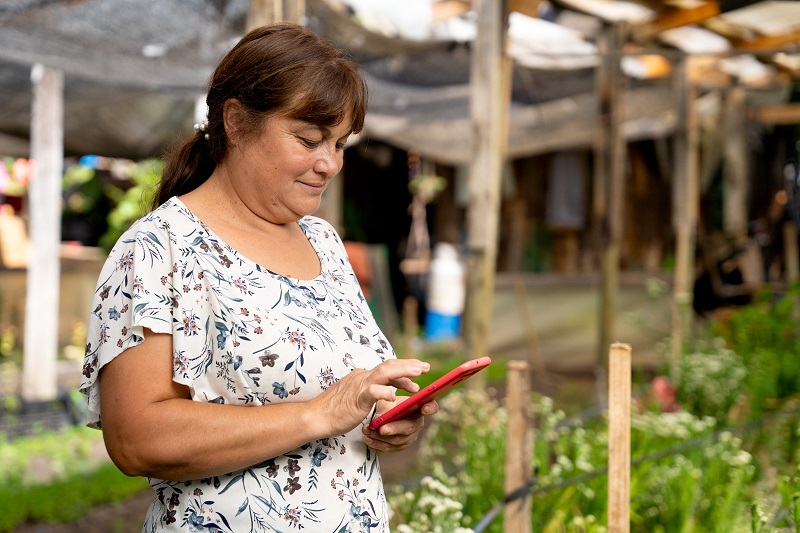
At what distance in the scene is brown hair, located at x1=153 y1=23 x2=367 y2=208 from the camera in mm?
1469

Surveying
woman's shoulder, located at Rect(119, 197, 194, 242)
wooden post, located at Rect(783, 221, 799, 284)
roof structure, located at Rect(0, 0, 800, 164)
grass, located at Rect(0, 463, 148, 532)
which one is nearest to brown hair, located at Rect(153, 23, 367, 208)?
woman's shoulder, located at Rect(119, 197, 194, 242)

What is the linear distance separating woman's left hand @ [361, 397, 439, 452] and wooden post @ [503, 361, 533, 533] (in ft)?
3.46

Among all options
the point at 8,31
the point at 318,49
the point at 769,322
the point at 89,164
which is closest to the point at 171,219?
the point at 318,49

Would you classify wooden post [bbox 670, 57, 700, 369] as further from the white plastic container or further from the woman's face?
the woman's face

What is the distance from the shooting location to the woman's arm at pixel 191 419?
51.6 inches

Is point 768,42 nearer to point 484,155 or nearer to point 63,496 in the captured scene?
point 484,155

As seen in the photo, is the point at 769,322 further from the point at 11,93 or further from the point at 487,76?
the point at 11,93

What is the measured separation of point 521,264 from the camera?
39.2 feet

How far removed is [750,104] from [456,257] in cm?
420

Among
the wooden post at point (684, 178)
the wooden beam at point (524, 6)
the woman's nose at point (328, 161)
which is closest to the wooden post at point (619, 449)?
the woman's nose at point (328, 161)

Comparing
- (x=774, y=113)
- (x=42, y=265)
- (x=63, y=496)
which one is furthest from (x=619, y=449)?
(x=774, y=113)

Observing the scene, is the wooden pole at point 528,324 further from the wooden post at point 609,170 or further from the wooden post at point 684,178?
the wooden post at point 609,170

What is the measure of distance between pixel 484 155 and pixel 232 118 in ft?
11.1

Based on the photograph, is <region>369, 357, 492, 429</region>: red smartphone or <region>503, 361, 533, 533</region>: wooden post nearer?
<region>369, 357, 492, 429</region>: red smartphone
